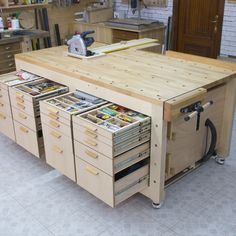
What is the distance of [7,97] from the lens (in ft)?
9.37

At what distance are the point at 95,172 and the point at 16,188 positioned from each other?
0.83 meters

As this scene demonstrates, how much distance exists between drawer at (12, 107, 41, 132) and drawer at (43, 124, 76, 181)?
18 cm

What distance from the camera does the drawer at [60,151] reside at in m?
2.33

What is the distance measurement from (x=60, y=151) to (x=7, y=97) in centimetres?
81

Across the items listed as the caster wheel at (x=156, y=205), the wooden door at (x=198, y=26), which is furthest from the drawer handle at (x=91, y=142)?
the wooden door at (x=198, y=26)

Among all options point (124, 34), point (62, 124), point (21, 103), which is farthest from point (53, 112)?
point (124, 34)

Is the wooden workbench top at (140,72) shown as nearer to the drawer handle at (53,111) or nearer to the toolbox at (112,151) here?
the toolbox at (112,151)

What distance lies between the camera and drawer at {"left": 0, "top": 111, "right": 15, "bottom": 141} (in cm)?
293

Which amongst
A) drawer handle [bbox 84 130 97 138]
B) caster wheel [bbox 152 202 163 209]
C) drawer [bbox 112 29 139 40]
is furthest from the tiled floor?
drawer [bbox 112 29 139 40]

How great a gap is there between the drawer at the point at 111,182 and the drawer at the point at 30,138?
56 cm

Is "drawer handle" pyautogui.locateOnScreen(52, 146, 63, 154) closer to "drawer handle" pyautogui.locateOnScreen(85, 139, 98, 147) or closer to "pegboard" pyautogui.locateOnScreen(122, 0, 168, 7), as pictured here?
"drawer handle" pyautogui.locateOnScreen(85, 139, 98, 147)

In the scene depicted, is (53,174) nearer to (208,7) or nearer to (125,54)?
(125,54)

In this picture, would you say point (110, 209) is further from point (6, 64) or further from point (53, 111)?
point (6, 64)

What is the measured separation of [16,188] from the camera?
261 cm
